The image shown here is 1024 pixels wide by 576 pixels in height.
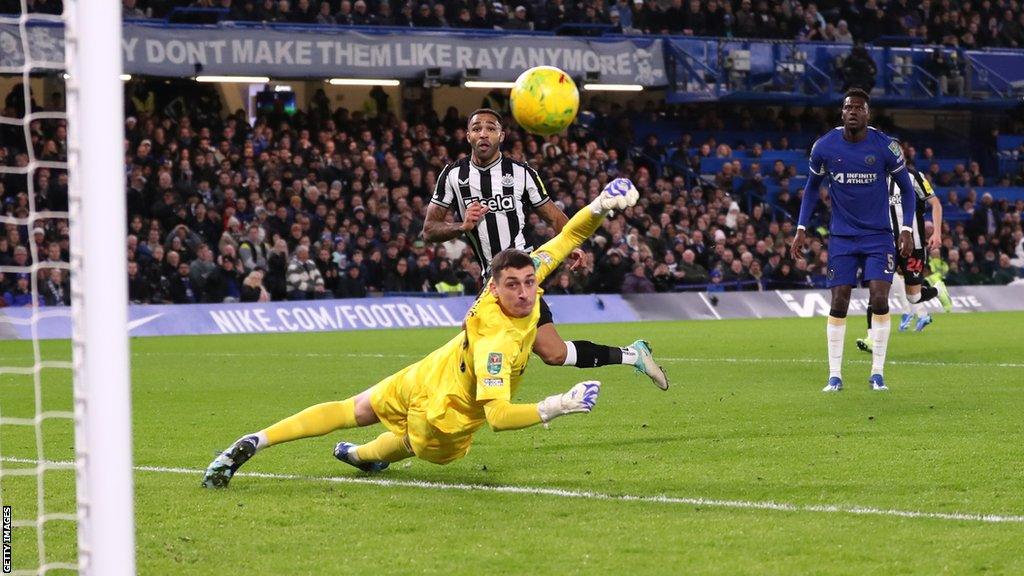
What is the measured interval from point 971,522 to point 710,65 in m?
27.9

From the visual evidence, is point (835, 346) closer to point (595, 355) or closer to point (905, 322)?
point (595, 355)

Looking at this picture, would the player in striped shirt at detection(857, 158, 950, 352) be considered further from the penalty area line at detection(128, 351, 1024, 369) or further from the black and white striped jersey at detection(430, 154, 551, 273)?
the black and white striped jersey at detection(430, 154, 551, 273)

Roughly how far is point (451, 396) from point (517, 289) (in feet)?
2.10

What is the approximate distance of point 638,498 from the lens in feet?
23.4

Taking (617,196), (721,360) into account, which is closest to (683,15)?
(721,360)

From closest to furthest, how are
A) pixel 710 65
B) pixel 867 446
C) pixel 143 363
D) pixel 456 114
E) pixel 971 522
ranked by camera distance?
pixel 971 522 < pixel 867 446 < pixel 143 363 < pixel 456 114 < pixel 710 65

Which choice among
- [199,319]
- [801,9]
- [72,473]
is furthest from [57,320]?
[801,9]

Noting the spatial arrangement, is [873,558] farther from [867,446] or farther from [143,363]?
[143,363]

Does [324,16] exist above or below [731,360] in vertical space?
above

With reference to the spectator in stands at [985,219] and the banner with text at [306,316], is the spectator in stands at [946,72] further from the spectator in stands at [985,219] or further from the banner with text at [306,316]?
the banner with text at [306,316]

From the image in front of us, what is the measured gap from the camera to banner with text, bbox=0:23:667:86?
27.5m

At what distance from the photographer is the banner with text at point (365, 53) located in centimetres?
2753

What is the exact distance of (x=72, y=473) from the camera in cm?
818

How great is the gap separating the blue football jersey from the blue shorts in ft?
0.22
